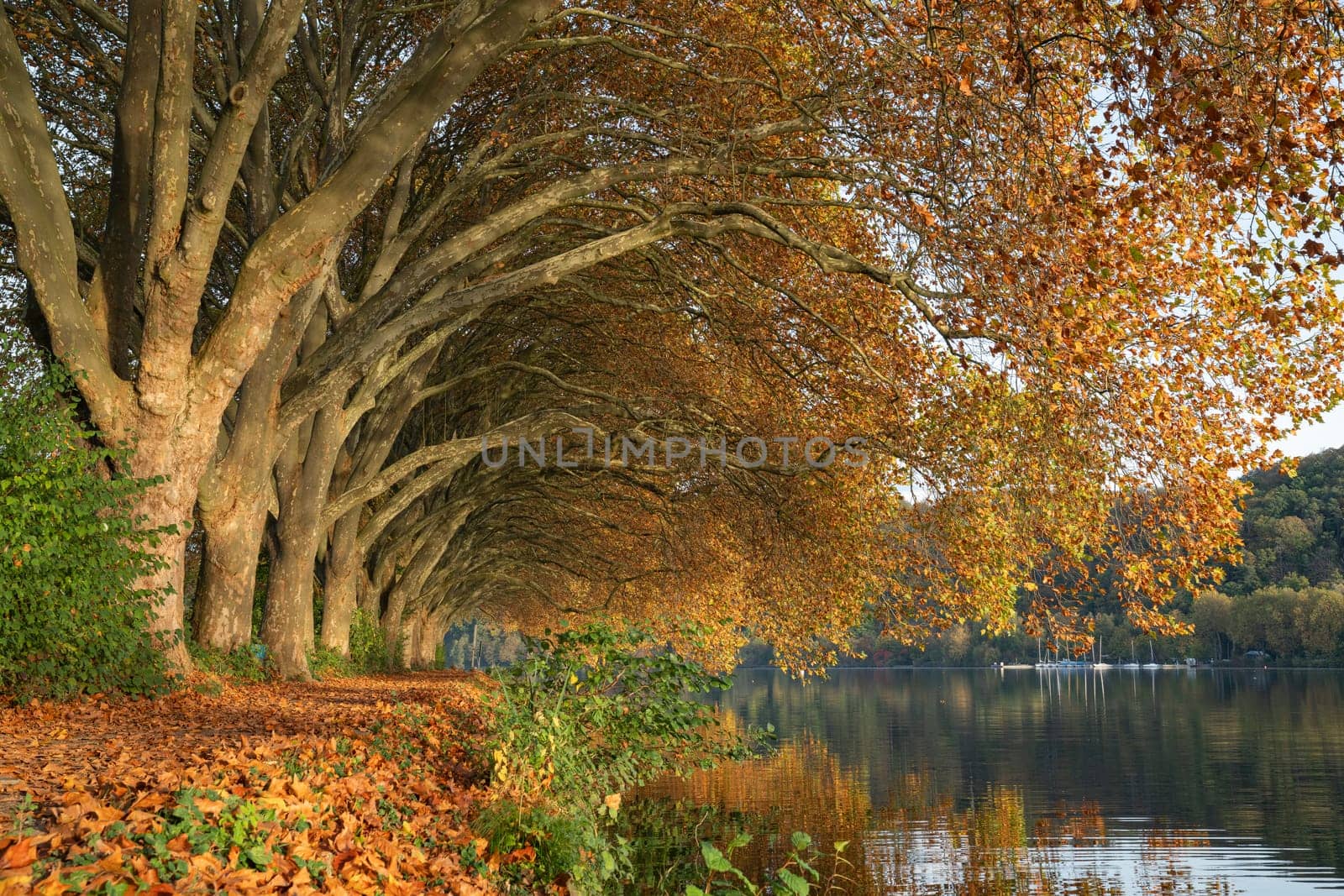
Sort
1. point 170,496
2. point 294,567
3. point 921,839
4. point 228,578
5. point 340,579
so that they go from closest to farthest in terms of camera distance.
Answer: point 170,496 → point 228,578 → point 921,839 → point 294,567 → point 340,579

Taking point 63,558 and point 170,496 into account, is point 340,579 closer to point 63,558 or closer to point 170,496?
point 170,496

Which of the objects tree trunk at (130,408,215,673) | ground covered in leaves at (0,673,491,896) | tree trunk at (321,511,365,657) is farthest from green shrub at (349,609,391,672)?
ground covered in leaves at (0,673,491,896)

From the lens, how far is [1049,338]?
934 cm

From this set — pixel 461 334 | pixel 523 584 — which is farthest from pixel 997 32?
pixel 523 584

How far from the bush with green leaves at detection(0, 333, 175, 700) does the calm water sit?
5825 millimetres

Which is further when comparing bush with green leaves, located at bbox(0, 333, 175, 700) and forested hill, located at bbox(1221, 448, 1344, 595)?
forested hill, located at bbox(1221, 448, 1344, 595)

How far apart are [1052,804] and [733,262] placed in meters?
11.5

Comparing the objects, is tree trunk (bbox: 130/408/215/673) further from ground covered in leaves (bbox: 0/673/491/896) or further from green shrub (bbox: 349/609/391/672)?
green shrub (bbox: 349/609/391/672)

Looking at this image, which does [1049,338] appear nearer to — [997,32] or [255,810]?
[997,32]

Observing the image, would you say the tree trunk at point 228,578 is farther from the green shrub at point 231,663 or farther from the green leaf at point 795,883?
the green leaf at point 795,883

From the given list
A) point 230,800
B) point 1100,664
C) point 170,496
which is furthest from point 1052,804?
point 1100,664

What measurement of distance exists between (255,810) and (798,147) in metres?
11.7

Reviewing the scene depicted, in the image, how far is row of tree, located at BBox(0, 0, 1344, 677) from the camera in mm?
8484

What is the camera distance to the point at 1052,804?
61.0 ft
